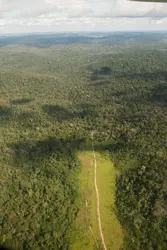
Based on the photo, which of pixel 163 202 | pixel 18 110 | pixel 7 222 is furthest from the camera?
pixel 18 110

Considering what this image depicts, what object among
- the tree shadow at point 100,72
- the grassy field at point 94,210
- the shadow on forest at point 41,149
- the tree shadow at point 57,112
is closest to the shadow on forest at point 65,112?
the tree shadow at point 57,112

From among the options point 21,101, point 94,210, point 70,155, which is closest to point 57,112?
point 21,101

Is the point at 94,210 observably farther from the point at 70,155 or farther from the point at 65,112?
the point at 65,112

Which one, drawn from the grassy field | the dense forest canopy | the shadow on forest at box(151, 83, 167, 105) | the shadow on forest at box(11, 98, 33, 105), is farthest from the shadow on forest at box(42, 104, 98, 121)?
the shadow on forest at box(151, 83, 167, 105)

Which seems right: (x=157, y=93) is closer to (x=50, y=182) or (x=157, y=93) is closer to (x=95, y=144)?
(x=95, y=144)

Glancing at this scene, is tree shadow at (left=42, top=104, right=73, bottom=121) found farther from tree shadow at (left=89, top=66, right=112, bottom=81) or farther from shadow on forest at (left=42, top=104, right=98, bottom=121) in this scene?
tree shadow at (left=89, top=66, right=112, bottom=81)

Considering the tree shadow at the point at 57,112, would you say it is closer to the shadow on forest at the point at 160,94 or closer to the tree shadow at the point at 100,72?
the shadow on forest at the point at 160,94

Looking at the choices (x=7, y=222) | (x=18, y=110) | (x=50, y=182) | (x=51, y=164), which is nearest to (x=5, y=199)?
(x=7, y=222)
